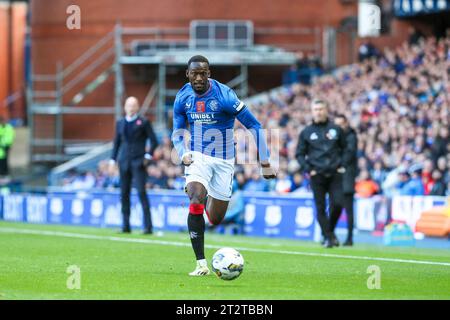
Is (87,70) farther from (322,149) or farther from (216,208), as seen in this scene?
(216,208)

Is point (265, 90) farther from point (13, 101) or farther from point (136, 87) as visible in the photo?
point (13, 101)

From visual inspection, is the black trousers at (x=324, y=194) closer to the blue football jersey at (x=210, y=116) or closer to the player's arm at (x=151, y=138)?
the player's arm at (x=151, y=138)

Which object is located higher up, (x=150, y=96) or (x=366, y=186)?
(x=150, y=96)

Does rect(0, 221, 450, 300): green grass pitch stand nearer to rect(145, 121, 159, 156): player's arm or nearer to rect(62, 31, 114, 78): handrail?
rect(145, 121, 159, 156): player's arm

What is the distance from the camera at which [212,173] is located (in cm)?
1206

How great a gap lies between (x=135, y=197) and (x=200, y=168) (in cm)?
1422

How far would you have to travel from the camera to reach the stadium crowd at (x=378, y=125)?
2306 centimetres

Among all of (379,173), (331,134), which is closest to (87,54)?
(379,173)

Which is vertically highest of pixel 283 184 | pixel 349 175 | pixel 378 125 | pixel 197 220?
pixel 378 125

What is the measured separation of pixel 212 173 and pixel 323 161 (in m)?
5.20

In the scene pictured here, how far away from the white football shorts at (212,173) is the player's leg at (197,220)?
0.10 meters

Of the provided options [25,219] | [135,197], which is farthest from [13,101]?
[135,197]

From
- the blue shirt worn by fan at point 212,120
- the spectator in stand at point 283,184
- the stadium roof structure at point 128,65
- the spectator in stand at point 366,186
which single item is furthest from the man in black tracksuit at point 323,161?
the stadium roof structure at point 128,65
